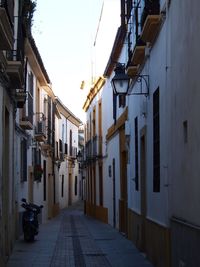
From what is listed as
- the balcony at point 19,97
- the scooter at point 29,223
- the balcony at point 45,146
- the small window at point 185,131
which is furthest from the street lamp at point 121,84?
the balcony at point 45,146

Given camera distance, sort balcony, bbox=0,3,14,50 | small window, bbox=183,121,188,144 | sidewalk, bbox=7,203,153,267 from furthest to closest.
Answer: sidewalk, bbox=7,203,153,267, balcony, bbox=0,3,14,50, small window, bbox=183,121,188,144

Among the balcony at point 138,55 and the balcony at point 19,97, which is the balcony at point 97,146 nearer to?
the balcony at point 19,97

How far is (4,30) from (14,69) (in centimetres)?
321

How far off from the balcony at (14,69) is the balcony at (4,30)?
7.79 feet

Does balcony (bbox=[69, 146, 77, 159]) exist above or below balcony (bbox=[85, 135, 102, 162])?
above

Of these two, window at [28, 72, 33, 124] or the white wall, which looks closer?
the white wall

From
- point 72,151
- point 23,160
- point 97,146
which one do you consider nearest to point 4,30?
point 23,160

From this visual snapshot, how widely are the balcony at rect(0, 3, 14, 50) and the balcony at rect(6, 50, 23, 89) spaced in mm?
2374

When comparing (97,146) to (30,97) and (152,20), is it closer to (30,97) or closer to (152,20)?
(30,97)

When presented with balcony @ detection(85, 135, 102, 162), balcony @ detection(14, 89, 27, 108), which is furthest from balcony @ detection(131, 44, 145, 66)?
balcony @ detection(85, 135, 102, 162)

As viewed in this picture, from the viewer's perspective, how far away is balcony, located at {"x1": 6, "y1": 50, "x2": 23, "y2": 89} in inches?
445

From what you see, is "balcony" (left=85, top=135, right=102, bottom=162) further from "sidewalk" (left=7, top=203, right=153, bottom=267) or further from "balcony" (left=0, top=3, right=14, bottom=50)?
"balcony" (left=0, top=3, right=14, bottom=50)

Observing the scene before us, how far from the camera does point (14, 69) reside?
446 inches

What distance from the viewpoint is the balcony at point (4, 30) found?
25.8 feet
